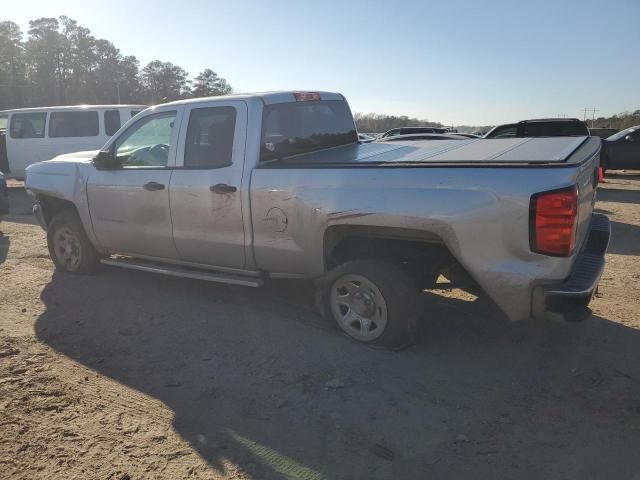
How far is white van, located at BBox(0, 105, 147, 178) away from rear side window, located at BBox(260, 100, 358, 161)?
8798mm

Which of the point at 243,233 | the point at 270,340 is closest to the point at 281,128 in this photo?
the point at 243,233

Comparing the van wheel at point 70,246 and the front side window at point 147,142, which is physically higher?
the front side window at point 147,142

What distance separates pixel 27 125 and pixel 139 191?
10.6 meters

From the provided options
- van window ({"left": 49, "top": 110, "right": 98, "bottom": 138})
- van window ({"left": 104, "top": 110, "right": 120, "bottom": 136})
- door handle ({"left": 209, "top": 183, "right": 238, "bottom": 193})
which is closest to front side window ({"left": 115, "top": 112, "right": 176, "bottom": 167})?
door handle ({"left": 209, "top": 183, "right": 238, "bottom": 193})

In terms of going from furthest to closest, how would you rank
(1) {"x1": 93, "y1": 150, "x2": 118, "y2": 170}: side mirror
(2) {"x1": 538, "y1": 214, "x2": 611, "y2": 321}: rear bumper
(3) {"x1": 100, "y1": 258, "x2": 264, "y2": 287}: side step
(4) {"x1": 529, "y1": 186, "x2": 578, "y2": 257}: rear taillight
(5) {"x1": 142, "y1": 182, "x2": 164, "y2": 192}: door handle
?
(1) {"x1": 93, "y1": 150, "x2": 118, "y2": 170}: side mirror < (5) {"x1": 142, "y1": 182, "x2": 164, "y2": 192}: door handle < (3) {"x1": 100, "y1": 258, "x2": 264, "y2": 287}: side step < (2) {"x1": 538, "y1": 214, "x2": 611, "y2": 321}: rear bumper < (4) {"x1": 529, "y1": 186, "x2": 578, "y2": 257}: rear taillight

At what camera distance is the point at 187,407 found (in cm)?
320

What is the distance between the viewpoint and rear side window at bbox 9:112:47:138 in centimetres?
1324

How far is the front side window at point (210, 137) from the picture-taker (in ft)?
14.6

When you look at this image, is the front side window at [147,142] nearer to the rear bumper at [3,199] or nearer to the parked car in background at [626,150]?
the rear bumper at [3,199]

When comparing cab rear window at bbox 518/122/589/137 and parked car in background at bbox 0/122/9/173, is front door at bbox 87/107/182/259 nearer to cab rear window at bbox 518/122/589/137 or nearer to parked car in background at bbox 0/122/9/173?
cab rear window at bbox 518/122/589/137

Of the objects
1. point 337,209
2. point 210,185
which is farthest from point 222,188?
point 337,209

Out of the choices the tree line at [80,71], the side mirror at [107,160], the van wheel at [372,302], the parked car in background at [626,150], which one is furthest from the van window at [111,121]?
the tree line at [80,71]

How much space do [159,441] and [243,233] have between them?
6.41 ft

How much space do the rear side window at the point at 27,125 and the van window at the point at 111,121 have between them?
1.74 metres
